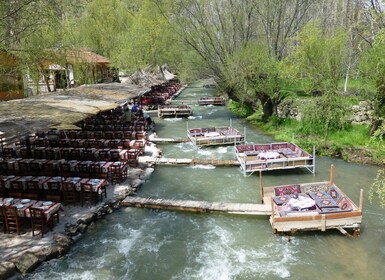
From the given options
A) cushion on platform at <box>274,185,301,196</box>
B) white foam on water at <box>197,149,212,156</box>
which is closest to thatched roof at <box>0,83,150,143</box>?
white foam on water at <box>197,149,212,156</box>

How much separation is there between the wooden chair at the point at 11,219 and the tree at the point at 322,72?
18.4 metres

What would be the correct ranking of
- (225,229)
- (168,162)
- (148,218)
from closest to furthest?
1. (225,229)
2. (148,218)
3. (168,162)

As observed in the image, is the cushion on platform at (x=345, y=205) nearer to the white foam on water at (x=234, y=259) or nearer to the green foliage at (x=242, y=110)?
the white foam on water at (x=234, y=259)

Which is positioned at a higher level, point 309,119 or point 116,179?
point 309,119

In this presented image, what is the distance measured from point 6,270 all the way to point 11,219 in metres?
2.20

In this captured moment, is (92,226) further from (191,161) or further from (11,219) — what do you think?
(191,161)

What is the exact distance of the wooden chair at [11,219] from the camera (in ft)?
38.5

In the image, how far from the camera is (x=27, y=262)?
1063 centimetres

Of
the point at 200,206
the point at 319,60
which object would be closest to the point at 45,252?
the point at 200,206

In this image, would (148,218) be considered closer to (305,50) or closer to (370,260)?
(370,260)

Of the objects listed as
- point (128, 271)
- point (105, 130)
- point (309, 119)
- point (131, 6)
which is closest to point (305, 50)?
point (309, 119)

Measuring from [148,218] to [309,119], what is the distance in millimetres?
14544

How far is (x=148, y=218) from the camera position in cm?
1438

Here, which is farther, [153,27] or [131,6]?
[131,6]
